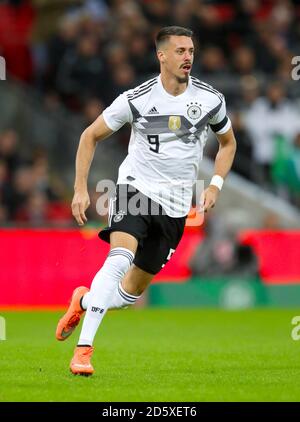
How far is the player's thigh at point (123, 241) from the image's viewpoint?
8.63m

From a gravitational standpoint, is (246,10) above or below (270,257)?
above

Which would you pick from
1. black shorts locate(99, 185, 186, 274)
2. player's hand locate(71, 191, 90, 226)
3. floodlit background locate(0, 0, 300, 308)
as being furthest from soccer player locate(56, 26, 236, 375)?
floodlit background locate(0, 0, 300, 308)

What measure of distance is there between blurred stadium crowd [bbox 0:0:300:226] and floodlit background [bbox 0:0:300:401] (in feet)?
0.08

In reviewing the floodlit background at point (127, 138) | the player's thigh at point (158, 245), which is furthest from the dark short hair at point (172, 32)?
the floodlit background at point (127, 138)

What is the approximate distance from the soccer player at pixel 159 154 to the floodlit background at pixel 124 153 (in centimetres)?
300

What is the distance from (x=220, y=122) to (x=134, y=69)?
1105 centimetres

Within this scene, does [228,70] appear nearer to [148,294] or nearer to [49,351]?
[148,294]

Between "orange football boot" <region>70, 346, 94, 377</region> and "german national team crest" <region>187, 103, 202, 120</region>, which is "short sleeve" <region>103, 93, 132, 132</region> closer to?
"german national team crest" <region>187, 103, 202, 120</region>

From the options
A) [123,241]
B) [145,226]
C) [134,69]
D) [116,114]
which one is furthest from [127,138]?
[123,241]

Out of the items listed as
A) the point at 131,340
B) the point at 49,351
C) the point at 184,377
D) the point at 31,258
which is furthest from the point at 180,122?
the point at 31,258

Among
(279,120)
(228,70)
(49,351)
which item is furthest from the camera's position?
(228,70)

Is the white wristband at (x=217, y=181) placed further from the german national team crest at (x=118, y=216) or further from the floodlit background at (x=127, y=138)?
the floodlit background at (x=127, y=138)

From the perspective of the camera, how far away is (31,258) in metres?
17.4

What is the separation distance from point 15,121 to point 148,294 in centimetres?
448
